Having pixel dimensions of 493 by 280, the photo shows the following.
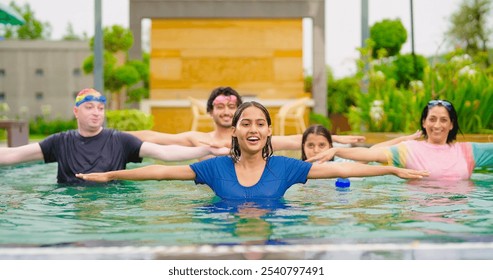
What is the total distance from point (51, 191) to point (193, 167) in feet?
7.51

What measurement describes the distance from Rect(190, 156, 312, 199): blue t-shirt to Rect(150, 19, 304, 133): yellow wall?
1707 cm

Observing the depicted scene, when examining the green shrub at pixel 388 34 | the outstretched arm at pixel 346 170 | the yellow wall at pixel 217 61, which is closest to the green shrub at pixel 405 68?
the green shrub at pixel 388 34

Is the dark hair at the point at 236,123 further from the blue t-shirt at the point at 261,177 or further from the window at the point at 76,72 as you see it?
the window at the point at 76,72

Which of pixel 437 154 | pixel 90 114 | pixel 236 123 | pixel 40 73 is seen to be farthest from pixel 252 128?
pixel 40 73

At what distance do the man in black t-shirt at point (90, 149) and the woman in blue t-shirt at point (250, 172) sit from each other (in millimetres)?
1436

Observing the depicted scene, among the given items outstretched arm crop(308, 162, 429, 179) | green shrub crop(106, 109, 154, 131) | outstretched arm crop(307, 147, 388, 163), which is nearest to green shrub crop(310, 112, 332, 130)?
green shrub crop(106, 109, 154, 131)

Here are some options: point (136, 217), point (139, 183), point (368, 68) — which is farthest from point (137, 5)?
point (136, 217)

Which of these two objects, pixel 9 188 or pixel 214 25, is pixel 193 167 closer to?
pixel 9 188

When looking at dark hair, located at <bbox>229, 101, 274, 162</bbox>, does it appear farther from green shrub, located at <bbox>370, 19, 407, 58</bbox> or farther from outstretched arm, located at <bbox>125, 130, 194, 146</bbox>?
green shrub, located at <bbox>370, 19, 407, 58</bbox>

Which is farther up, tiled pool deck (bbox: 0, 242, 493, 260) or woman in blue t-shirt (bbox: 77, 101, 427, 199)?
woman in blue t-shirt (bbox: 77, 101, 427, 199)

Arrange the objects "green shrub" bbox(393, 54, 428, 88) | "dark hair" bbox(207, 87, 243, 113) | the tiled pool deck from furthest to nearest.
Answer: "green shrub" bbox(393, 54, 428, 88)
"dark hair" bbox(207, 87, 243, 113)
the tiled pool deck

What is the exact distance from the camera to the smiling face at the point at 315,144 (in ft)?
23.9

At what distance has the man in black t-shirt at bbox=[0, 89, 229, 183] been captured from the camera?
6.89m

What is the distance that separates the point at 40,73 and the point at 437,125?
43517 millimetres
